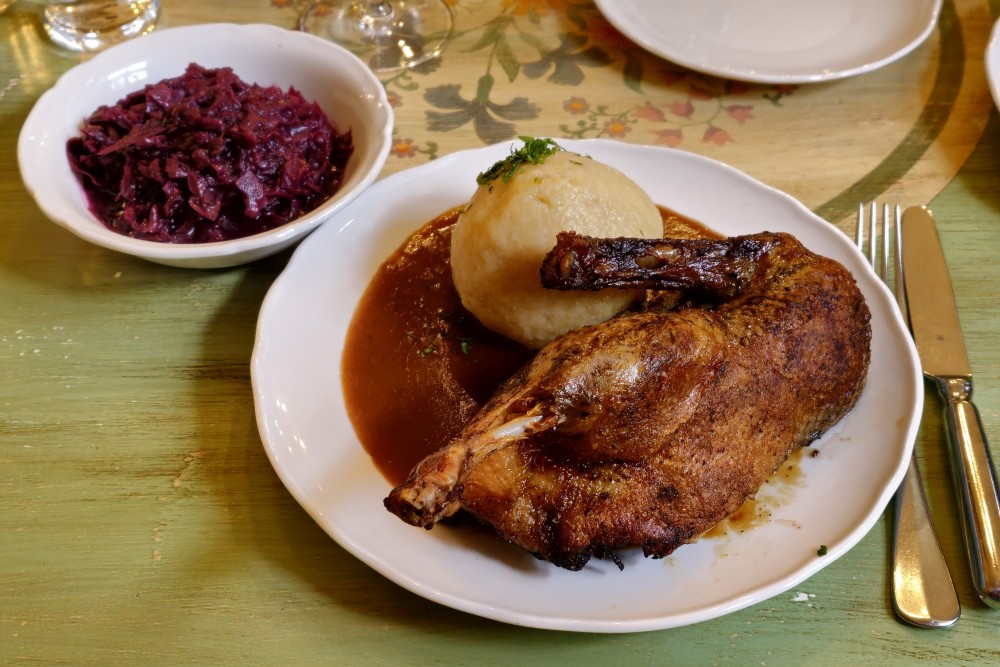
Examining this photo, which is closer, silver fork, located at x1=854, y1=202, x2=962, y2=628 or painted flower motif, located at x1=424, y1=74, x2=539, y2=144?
silver fork, located at x1=854, y1=202, x2=962, y2=628

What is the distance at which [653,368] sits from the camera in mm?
1755

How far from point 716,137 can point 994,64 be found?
1.16 metres

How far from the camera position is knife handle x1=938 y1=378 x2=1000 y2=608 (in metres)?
1.84

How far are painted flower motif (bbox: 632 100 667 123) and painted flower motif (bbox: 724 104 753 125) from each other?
11.6 inches

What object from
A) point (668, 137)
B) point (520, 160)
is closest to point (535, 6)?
point (668, 137)

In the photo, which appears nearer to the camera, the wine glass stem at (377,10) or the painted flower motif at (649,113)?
the painted flower motif at (649,113)

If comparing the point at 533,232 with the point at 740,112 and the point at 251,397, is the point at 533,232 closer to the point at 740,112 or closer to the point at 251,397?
the point at 251,397

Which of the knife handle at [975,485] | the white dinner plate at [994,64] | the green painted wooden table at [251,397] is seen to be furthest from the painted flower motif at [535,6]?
the knife handle at [975,485]

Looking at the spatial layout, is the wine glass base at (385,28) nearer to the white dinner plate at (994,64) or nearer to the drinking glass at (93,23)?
the drinking glass at (93,23)

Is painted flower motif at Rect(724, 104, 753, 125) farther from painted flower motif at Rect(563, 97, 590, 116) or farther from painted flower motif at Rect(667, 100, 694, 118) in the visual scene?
painted flower motif at Rect(563, 97, 590, 116)

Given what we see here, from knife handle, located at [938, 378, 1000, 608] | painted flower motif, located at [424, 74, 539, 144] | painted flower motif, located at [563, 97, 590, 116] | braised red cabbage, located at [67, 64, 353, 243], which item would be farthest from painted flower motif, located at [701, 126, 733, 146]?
braised red cabbage, located at [67, 64, 353, 243]

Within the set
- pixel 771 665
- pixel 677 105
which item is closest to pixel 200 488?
pixel 771 665

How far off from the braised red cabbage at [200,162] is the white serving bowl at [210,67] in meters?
0.08

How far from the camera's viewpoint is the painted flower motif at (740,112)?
3260 mm
